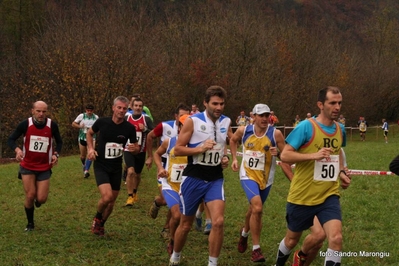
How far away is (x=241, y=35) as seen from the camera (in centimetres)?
4216

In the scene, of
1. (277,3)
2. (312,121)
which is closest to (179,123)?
(312,121)

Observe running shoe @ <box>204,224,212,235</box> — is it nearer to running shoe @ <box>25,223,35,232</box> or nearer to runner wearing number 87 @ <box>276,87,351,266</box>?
running shoe @ <box>25,223,35,232</box>

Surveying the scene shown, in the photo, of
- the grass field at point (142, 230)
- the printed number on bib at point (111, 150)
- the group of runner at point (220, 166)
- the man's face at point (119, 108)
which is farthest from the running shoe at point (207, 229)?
the man's face at point (119, 108)

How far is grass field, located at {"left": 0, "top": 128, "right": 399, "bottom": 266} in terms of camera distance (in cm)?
700

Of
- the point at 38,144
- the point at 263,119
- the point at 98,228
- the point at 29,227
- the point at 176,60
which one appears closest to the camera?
the point at 263,119

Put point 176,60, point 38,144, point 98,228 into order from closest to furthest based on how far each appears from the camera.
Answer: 1. point 98,228
2. point 38,144
3. point 176,60

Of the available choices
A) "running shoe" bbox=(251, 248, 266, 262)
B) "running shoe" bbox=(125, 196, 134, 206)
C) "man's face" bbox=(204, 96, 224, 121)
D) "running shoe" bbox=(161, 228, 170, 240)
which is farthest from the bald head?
"running shoe" bbox=(251, 248, 266, 262)

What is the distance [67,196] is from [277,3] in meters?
64.4

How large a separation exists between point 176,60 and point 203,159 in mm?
35075

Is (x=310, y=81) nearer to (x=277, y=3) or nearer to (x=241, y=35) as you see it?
(x=241, y=35)

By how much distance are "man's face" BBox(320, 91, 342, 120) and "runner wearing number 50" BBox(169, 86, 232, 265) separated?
4.21 ft

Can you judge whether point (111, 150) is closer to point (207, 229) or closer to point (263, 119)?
point (207, 229)

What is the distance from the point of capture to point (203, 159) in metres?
6.12

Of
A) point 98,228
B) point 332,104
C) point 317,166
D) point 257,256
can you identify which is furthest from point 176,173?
point 332,104
